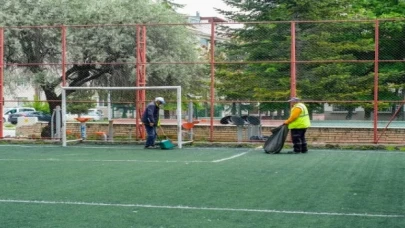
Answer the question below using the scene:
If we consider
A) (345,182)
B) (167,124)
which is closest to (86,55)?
(167,124)

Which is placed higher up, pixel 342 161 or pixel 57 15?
pixel 57 15

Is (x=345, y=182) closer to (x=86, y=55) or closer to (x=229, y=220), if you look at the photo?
(x=229, y=220)

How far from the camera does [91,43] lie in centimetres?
2566

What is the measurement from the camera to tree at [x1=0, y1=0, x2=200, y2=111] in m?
25.6

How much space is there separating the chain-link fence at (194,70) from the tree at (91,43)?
0.04m

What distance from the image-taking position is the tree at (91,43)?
84.1ft

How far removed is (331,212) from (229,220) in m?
1.43

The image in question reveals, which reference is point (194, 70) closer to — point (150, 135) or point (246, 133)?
point (246, 133)

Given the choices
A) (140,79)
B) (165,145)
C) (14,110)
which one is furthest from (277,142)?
(14,110)

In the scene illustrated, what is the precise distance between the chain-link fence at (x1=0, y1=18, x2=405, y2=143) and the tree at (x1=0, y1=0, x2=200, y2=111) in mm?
40

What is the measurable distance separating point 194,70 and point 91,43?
4245 mm

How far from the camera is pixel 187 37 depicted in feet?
90.2

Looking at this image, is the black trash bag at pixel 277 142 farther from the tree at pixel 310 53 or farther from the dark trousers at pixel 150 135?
the tree at pixel 310 53

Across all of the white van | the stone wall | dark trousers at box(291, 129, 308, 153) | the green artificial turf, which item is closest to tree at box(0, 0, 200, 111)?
the stone wall
